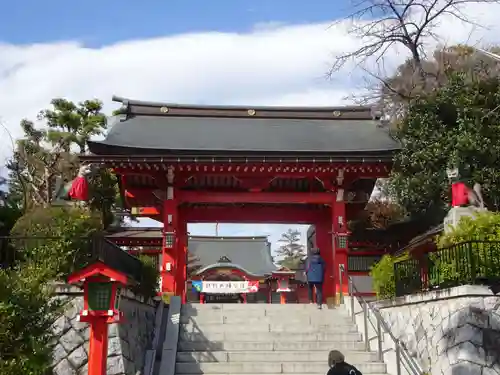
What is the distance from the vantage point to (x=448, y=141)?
45.3 ft

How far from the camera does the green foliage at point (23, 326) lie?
660cm

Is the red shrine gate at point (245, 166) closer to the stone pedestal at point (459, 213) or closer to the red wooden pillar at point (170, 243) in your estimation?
the red wooden pillar at point (170, 243)

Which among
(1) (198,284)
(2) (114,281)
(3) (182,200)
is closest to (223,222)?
(3) (182,200)

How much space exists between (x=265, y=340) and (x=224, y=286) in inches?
701

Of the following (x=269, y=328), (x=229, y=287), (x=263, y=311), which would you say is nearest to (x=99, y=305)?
(x=269, y=328)

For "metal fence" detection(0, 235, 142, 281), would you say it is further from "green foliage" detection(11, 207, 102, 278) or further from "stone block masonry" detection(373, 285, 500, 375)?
"stone block masonry" detection(373, 285, 500, 375)

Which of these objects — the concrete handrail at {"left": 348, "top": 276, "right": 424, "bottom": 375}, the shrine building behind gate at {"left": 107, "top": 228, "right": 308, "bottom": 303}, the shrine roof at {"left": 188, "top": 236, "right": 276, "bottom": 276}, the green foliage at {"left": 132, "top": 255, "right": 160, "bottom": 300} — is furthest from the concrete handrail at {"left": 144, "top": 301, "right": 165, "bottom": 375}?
the shrine roof at {"left": 188, "top": 236, "right": 276, "bottom": 276}

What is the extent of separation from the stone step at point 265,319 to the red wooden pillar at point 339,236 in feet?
6.64

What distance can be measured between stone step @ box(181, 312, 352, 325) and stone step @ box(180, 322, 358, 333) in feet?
0.45

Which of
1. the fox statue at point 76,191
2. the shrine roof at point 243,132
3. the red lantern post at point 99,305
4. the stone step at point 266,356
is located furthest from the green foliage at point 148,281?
the red lantern post at point 99,305

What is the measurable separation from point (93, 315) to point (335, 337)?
4941mm

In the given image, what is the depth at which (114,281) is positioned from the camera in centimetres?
835

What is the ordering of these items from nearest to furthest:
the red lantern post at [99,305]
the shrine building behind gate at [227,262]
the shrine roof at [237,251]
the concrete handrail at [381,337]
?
the red lantern post at [99,305] < the concrete handrail at [381,337] < the shrine building behind gate at [227,262] < the shrine roof at [237,251]

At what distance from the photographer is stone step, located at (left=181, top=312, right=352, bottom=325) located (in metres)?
12.0
